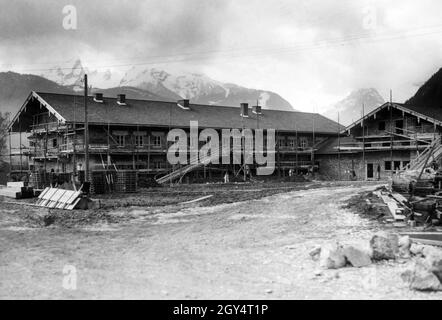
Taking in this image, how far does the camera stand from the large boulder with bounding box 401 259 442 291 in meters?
7.32

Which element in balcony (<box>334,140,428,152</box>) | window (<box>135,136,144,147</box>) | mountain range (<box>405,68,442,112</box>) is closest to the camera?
balcony (<box>334,140,428,152</box>)

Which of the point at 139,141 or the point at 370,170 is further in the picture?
the point at 370,170

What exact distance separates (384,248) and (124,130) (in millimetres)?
31253

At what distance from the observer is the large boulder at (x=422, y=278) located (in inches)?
288

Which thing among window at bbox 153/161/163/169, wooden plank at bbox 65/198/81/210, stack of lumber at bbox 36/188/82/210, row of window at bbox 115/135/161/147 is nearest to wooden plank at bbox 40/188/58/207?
stack of lumber at bbox 36/188/82/210

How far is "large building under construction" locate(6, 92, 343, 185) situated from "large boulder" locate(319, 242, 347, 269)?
2582 centimetres

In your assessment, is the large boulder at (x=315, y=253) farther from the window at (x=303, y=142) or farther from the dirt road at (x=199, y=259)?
the window at (x=303, y=142)

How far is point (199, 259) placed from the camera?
10.3 metres

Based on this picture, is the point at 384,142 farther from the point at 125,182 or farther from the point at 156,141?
the point at 125,182

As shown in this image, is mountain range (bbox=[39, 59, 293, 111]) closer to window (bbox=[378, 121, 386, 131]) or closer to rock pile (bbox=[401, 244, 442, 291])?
window (bbox=[378, 121, 386, 131])

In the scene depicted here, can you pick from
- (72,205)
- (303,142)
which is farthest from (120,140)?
(303,142)

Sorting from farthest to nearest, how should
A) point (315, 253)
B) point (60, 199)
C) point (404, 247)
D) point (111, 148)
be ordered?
point (111, 148) < point (60, 199) < point (315, 253) < point (404, 247)

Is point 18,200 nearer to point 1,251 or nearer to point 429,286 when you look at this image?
point 1,251
